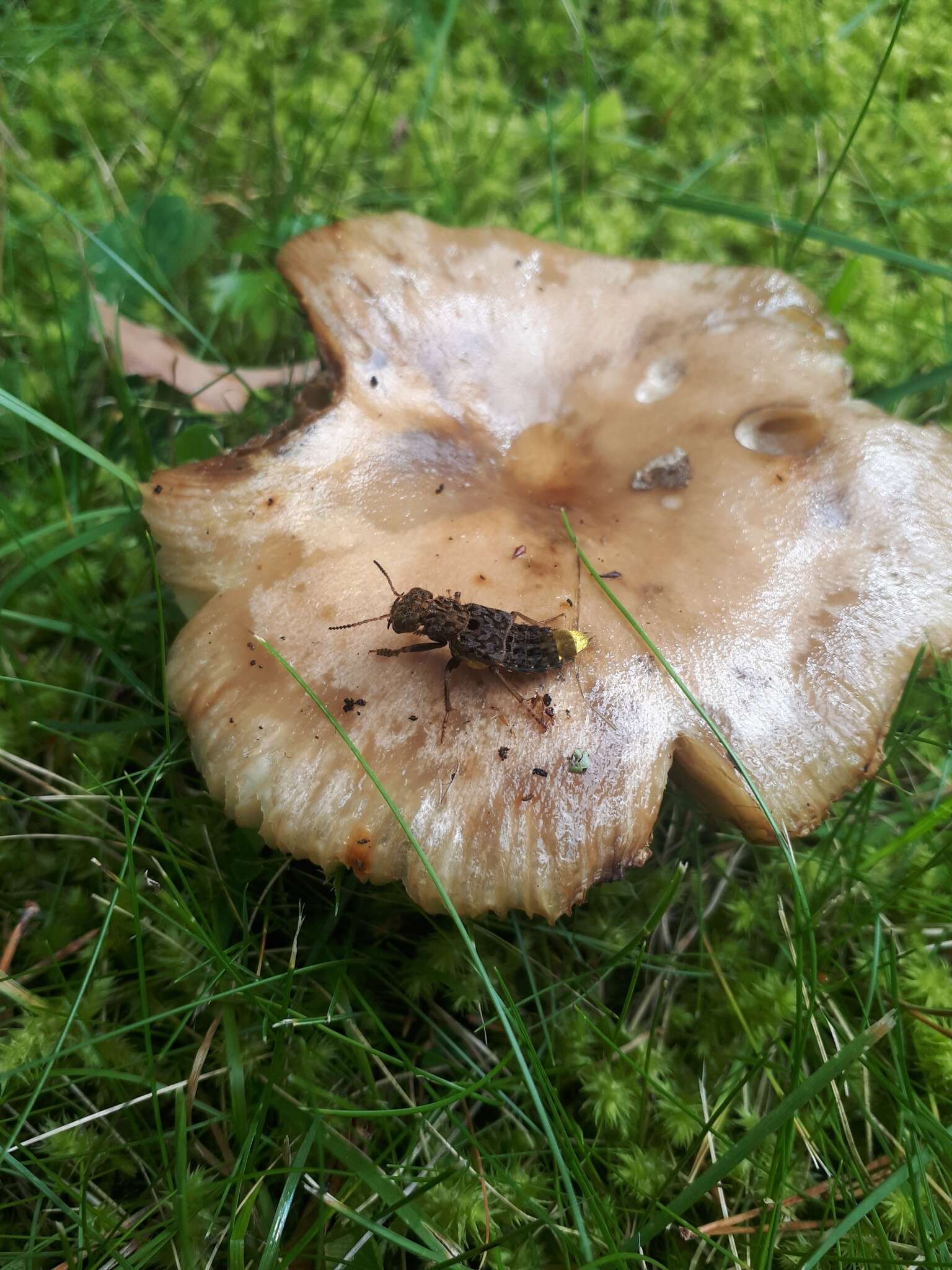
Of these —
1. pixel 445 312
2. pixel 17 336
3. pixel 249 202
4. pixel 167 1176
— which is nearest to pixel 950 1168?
pixel 167 1176

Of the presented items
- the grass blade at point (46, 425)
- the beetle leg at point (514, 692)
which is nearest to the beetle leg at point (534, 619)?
the beetle leg at point (514, 692)

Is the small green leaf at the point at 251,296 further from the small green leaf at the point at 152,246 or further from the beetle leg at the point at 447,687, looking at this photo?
the beetle leg at the point at 447,687

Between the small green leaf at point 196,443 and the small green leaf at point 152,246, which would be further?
the small green leaf at point 152,246

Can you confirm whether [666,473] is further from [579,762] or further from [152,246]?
[152,246]

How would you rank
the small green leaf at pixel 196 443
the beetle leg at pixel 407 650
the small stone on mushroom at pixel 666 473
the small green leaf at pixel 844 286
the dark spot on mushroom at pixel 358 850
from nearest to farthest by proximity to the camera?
the dark spot on mushroom at pixel 358 850
the beetle leg at pixel 407 650
the small stone on mushroom at pixel 666 473
the small green leaf at pixel 196 443
the small green leaf at pixel 844 286

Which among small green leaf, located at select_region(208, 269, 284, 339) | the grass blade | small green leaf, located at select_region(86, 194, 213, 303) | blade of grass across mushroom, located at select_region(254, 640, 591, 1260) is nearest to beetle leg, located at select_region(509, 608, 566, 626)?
blade of grass across mushroom, located at select_region(254, 640, 591, 1260)

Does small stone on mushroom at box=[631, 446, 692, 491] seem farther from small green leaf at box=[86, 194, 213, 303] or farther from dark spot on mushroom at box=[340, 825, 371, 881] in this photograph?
small green leaf at box=[86, 194, 213, 303]

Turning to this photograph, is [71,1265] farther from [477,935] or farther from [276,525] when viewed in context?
[276,525]
